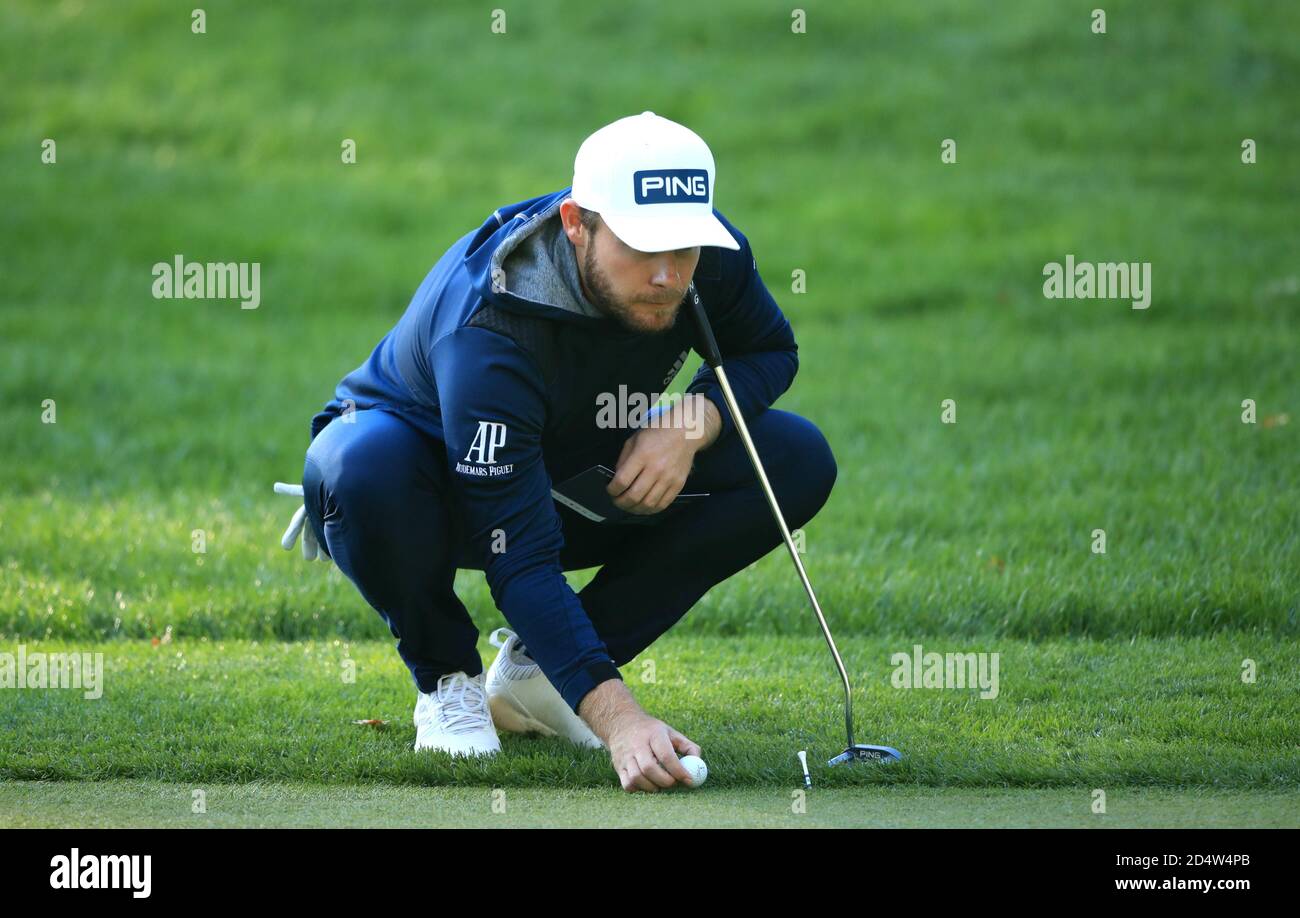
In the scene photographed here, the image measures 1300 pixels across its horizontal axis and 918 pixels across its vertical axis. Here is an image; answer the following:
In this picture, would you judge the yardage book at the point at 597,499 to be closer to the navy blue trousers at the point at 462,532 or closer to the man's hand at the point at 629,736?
the navy blue trousers at the point at 462,532

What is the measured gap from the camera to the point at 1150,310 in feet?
45.1

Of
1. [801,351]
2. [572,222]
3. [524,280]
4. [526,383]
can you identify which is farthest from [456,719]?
[801,351]

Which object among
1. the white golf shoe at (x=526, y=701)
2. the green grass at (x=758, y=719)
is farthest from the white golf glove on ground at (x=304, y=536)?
the white golf shoe at (x=526, y=701)

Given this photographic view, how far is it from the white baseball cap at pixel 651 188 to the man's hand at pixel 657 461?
2.47 ft

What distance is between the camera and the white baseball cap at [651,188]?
466 centimetres

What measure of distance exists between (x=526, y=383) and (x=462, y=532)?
686 millimetres

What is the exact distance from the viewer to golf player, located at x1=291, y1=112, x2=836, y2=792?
4750mm

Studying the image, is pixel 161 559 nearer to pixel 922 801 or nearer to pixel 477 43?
pixel 922 801

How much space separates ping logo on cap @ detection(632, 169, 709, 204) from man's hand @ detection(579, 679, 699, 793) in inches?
51.5

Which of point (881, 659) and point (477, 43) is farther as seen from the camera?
point (477, 43)

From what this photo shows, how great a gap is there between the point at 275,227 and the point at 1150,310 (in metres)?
7.87

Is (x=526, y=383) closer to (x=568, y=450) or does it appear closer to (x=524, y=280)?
(x=524, y=280)
